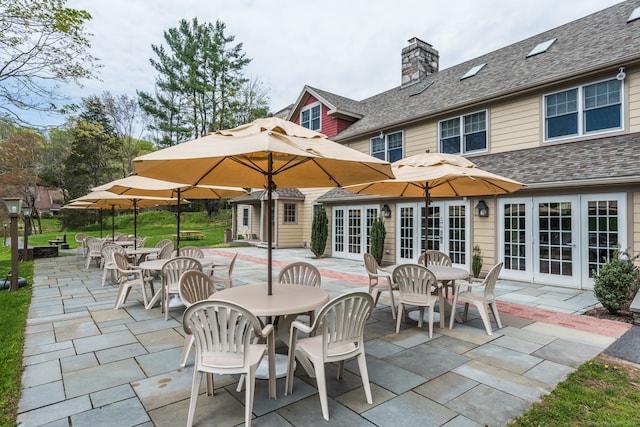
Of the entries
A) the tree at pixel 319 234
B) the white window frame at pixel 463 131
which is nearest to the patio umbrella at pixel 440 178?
the white window frame at pixel 463 131

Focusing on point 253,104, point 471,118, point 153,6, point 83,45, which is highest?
point 253,104

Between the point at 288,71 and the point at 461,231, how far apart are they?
76.5ft

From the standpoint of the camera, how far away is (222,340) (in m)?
2.52

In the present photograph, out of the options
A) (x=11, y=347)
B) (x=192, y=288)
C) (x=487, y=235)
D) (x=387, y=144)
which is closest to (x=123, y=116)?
(x=387, y=144)

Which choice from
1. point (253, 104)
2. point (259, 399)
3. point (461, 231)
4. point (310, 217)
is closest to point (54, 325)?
point (259, 399)

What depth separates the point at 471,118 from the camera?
10.1m

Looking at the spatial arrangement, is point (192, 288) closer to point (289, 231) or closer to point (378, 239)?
point (378, 239)

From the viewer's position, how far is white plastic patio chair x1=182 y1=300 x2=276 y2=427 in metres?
2.43

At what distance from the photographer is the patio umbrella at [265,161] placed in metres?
2.62

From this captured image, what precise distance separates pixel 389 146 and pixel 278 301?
10297 mm

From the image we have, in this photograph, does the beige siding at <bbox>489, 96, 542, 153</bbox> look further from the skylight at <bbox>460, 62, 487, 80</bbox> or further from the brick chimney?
the brick chimney

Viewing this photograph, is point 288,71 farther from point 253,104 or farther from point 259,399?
point 259,399

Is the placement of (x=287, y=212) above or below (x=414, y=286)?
above

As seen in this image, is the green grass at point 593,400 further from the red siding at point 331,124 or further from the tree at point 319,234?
the red siding at point 331,124
